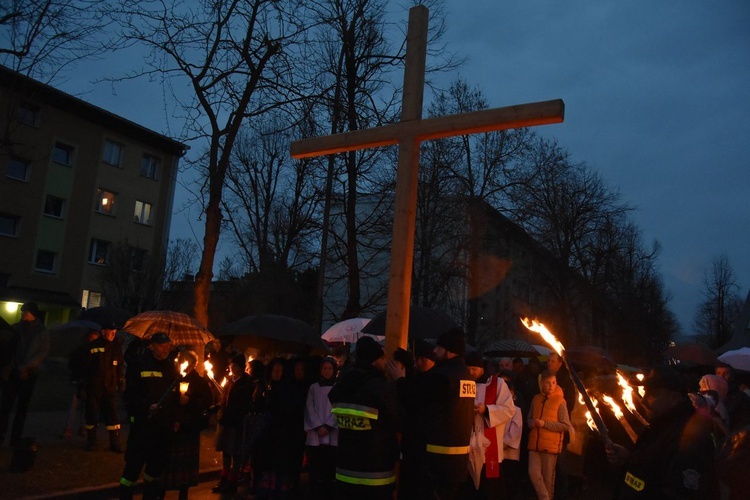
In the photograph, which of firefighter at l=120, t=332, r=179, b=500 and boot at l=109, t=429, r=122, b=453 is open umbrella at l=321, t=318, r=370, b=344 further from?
firefighter at l=120, t=332, r=179, b=500

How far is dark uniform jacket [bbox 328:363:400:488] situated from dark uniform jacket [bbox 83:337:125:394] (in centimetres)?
616

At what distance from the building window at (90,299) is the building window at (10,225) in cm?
546

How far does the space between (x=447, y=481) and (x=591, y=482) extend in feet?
25.7

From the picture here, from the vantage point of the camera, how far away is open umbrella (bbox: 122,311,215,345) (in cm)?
1082

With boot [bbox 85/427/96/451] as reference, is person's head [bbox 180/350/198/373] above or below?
above

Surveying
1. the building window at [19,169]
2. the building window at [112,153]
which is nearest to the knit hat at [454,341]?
the building window at [19,169]

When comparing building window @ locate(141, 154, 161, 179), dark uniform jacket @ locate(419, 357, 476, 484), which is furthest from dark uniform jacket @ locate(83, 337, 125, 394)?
building window @ locate(141, 154, 161, 179)

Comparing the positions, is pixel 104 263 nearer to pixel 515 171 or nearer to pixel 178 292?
pixel 178 292

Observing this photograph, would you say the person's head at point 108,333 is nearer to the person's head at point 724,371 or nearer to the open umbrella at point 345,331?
the open umbrella at point 345,331

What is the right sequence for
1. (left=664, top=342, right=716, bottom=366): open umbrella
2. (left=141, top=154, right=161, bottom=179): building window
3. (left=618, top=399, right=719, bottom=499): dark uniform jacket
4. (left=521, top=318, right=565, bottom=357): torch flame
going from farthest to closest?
(left=141, top=154, right=161, bottom=179): building window < (left=664, top=342, right=716, bottom=366): open umbrella < (left=521, top=318, right=565, bottom=357): torch flame < (left=618, top=399, right=719, bottom=499): dark uniform jacket

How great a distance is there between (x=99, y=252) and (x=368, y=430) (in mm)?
36430

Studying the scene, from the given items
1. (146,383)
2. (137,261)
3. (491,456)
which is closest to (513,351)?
(491,456)

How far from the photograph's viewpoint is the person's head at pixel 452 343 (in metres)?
6.11

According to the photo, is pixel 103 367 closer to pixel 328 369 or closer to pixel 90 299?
pixel 328 369
